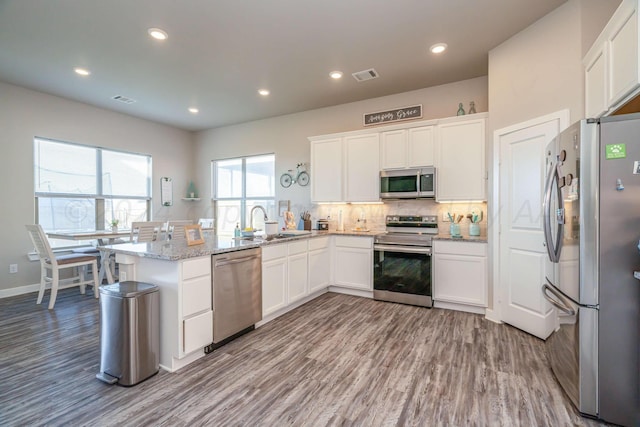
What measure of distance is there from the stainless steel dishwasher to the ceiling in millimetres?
2215

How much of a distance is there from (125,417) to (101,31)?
339 centimetres

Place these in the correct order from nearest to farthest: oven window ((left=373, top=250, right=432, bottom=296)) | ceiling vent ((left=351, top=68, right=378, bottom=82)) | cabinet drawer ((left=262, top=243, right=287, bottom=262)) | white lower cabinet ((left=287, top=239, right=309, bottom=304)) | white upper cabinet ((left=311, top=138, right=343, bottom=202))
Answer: cabinet drawer ((left=262, top=243, right=287, bottom=262)), white lower cabinet ((left=287, top=239, right=309, bottom=304)), oven window ((left=373, top=250, right=432, bottom=296)), ceiling vent ((left=351, top=68, right=378, bottom=82)), white upper cabinet ((left=311, top=138, right=343, bottom=202))

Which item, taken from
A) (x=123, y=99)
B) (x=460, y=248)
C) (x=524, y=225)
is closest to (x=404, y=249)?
(x=460, y=248)

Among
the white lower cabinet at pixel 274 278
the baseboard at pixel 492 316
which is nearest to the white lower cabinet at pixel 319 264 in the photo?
the white lower cabinet at pixel 274 278

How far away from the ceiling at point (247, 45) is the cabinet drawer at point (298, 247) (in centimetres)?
221

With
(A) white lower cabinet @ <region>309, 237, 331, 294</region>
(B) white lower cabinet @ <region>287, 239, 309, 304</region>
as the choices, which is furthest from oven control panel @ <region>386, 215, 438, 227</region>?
(B) white lower cabinet @ <region>287, 239, 309, 304</region>

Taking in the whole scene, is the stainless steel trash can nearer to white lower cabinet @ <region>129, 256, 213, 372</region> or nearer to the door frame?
white lower cabinet @ <region>129, 256, 213, 372</region>

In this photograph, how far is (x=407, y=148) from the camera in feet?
13.3

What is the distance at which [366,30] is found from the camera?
295 cm

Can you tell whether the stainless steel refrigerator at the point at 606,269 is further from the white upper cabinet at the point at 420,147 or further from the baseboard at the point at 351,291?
the baseboard at the point at 351,291

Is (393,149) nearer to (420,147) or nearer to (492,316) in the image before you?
(420,147)

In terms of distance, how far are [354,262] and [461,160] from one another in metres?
1.95

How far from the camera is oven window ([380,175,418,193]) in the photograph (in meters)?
3.98

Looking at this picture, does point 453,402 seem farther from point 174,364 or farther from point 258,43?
point 258,43
